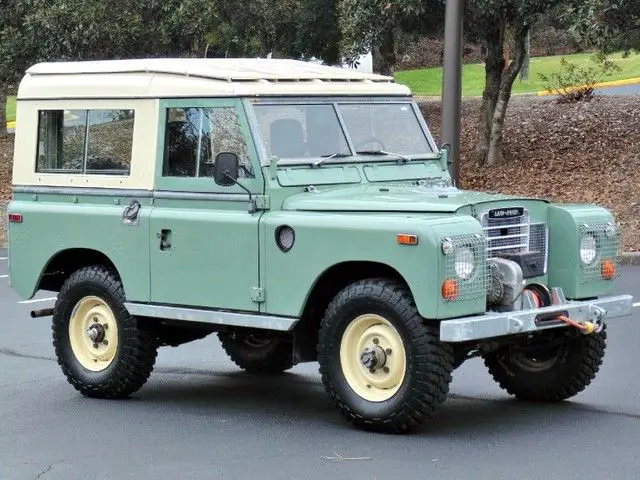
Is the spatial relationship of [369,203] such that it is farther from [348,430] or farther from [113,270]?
[113,270]

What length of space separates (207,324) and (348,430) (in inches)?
53.2

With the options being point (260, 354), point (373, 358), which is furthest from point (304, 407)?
point (373, 358)

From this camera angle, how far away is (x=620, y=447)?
322 inches

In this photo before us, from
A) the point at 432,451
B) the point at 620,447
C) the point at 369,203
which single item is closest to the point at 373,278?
the point at 369,203

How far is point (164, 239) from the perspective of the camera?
31.8ft

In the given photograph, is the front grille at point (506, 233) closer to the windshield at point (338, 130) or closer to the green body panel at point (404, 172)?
the green body panel at point (404, 172)

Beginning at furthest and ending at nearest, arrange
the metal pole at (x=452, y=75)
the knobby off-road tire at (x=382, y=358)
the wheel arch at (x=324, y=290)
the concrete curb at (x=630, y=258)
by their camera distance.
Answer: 1. the concrete curb at (x=630, y=258)
2. the metal pole at (x=452, y=75)
3. the wheel arch at (x=324, y=290)
4. the knobby off-road tire at (x=382, y=358)

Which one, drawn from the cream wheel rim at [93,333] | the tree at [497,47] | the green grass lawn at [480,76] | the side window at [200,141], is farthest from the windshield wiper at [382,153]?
the green grass lawn at [480,76]

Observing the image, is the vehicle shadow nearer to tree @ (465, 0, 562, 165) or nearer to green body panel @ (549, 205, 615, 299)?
green body panel @ (549, 205, 615, 299)

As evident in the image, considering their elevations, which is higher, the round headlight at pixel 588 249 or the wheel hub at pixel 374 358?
the round headlight at pixel 588 249

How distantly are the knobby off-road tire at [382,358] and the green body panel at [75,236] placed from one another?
1.71 m

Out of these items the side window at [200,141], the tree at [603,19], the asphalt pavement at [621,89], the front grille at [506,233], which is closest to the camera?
the front grille at [506,233]

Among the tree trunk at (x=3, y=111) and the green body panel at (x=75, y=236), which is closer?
the green body panel at (x=75, y=236)

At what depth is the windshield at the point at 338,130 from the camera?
31.0 ft
